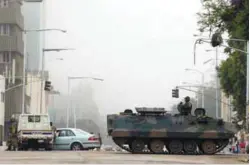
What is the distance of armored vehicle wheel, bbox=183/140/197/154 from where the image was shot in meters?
32.9

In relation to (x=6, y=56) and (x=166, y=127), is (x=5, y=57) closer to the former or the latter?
(x=6, y=56)

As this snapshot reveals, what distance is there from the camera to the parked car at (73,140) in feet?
123

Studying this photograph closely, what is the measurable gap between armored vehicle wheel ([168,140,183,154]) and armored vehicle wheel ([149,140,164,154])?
0.43 meters

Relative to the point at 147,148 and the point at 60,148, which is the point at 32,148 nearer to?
the point at 60,148

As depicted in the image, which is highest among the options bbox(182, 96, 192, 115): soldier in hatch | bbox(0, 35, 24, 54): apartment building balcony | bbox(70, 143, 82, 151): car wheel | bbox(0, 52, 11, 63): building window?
bbox(0, 35, 24, 54): apartment building balcony

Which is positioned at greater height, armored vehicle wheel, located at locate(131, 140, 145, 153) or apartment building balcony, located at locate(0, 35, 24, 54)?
apartment building balcony, located at locate(0, 35, 24, 54)

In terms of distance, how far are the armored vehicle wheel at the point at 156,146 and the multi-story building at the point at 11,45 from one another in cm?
5076

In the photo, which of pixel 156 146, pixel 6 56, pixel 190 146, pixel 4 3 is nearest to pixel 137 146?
pixel 156 146

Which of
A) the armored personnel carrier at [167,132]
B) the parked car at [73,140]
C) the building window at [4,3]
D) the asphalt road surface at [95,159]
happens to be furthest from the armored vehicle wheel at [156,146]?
the building window at [4,3]

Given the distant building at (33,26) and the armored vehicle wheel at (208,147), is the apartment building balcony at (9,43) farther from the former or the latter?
the armored vehicle wheel at (208,147)

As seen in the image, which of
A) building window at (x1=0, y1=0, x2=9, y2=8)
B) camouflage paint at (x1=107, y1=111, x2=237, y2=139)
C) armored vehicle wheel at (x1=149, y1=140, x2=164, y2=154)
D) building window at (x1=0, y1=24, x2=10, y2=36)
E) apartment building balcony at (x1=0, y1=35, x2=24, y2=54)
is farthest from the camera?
building window at (x1=0, y1=24, x2=10, y2=36)

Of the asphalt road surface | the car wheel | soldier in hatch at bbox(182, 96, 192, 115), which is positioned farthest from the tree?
the asphalt road surface

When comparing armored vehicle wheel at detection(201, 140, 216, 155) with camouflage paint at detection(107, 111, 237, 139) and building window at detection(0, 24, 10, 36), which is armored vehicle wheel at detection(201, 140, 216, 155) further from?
building window at detection(0, 24, 10, 36)

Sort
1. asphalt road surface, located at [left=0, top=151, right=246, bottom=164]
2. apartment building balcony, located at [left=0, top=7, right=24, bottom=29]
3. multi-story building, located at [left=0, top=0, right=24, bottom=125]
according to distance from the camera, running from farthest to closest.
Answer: apartment building balcony, located at [left=0, top=7, right=24, bottom=29] < multi-story building, located at [left=0, top=0, right=24, bottom=125] < asphalt road surface, located at [left=0, top=151, right=246, bottom=164]
